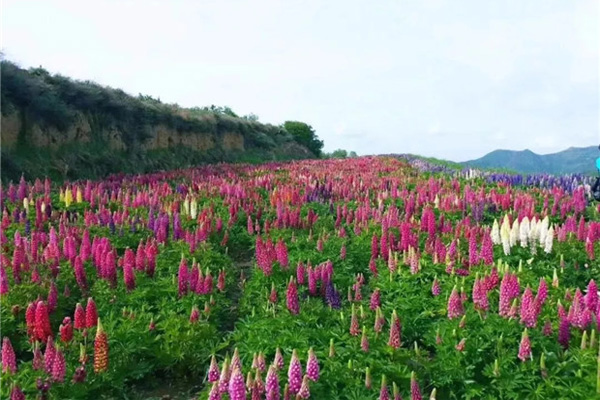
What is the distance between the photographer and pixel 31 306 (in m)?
4.80

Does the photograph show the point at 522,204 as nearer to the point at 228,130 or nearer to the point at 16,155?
the point at 16,155

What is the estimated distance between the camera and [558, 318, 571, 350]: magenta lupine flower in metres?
4.55

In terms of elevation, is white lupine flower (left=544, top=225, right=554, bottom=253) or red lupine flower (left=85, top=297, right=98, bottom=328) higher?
white lupine flower (left=544, top=225, right=554, bottom=253)

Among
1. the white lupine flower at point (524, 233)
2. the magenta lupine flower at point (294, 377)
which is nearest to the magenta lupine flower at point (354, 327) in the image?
the magenta lupine flower at point (294, 377)

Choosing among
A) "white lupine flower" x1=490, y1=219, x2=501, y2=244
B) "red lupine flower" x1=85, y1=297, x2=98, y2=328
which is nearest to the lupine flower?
"red lupine flower" x1=85, y1=297, x2=98, y2=328

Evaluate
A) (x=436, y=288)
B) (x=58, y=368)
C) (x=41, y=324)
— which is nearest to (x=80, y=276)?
(x=41, y=324)

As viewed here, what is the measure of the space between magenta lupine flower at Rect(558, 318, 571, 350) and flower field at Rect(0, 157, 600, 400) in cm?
→ 2

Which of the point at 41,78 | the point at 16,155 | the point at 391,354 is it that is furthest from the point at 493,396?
the point at 41,78

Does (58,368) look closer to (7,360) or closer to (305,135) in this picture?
(7,360)

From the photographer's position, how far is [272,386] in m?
3.59

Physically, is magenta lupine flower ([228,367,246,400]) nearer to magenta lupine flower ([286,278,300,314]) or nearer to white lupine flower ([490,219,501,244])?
magenta lupine flower ([286,278,300,314])

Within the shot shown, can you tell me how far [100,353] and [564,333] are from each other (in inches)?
158

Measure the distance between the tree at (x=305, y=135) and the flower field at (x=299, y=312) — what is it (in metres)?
52.2

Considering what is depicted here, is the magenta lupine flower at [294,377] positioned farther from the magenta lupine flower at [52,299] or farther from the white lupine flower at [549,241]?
the white lupine flower at [549,241]
